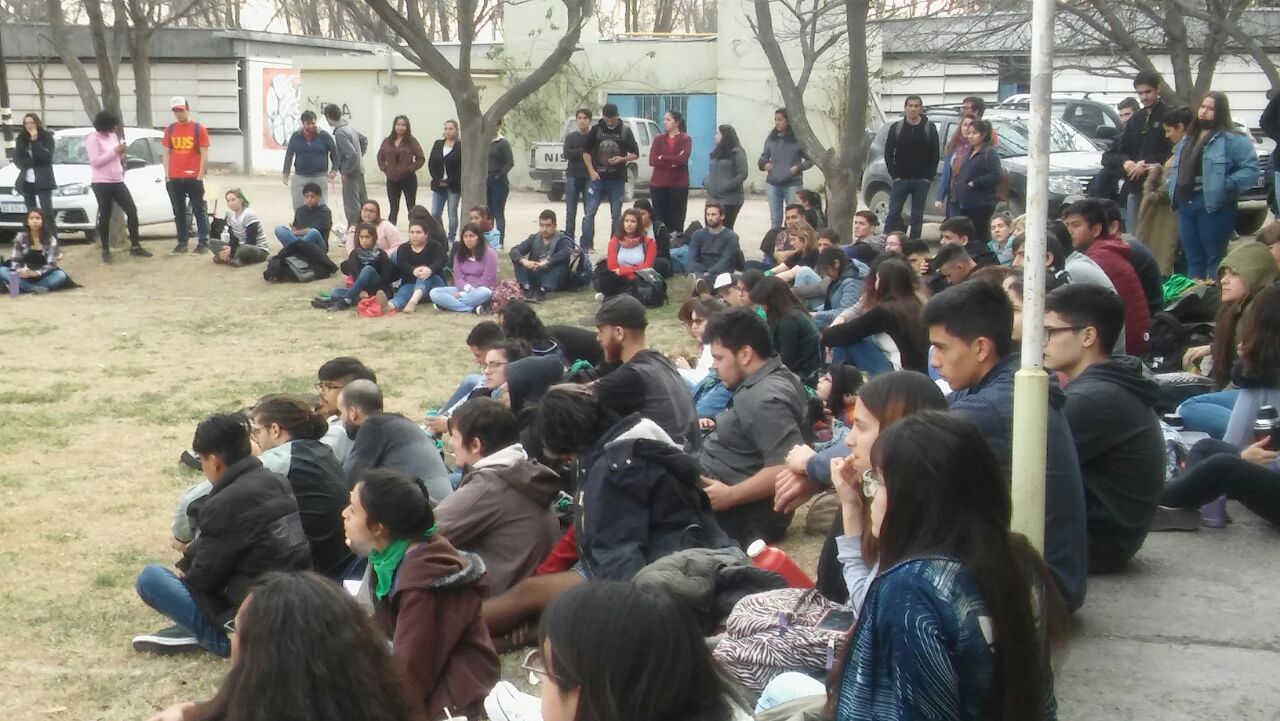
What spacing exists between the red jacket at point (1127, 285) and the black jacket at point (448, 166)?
10839mm

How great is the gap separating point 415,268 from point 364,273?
539 millimetres

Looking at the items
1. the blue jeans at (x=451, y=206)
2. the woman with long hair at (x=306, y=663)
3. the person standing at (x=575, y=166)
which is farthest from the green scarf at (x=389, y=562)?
the blue jeans at (x=451, y=206)

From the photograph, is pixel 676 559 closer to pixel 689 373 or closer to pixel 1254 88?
pixel 689 373

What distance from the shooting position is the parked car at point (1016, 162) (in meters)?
16.8

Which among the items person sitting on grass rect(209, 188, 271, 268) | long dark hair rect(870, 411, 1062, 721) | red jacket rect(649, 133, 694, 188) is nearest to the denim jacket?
red jacket rect(649, 133, 694, 188)

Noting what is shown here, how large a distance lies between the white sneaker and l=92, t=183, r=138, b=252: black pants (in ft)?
48.6

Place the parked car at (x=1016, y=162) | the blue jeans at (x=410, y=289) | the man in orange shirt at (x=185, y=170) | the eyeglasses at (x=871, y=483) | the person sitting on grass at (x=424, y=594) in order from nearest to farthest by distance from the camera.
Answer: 1. the eyeglasses at (x=871, y=483)
2. the person sitting on grass at (x=424, y=594)
3. the blue jeans at (x=410, y=289)
4. the parked car at (x=1016, y=162)
5. the man in orange shirt at (x=185, y=170)

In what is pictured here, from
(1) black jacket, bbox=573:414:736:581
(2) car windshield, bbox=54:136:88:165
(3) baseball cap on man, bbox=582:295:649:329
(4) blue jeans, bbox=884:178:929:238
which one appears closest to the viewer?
(1) black jacket, bbox=573:414:736:581

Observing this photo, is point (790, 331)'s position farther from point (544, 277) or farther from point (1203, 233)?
point (544, 277)

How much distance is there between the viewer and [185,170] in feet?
59.4

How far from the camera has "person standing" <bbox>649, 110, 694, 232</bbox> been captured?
692 inches

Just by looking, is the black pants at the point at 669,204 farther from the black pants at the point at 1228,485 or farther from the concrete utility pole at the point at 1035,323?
the concrete utility pole at the point at 1035,323

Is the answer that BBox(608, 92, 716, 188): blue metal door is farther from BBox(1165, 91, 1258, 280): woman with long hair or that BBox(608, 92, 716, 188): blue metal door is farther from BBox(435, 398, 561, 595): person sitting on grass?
BBox(435, 398, 561, 595): person sitting on grass

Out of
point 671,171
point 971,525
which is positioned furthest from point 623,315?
point 671,171
